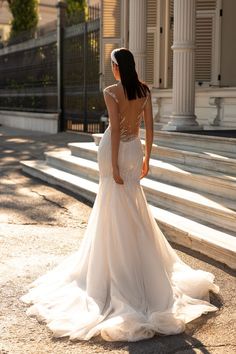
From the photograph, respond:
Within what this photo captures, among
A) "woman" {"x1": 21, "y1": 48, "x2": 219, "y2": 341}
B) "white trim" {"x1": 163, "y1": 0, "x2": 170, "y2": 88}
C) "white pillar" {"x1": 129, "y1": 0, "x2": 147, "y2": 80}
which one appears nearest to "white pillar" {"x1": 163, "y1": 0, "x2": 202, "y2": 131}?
"white pillar" {"x1": 129, "y1": 0, "x2": 147, "y2": 80}

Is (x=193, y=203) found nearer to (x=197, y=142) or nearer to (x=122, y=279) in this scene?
(x=197, y=142)

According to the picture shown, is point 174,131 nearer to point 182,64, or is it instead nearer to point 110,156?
point 182,64

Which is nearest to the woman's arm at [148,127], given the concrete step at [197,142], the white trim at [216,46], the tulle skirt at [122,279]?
the tulle skirt at [122,279]

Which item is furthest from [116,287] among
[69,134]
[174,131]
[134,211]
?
[69,134]

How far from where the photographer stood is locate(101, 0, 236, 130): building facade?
9336 mm

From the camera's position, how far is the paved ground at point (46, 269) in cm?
339

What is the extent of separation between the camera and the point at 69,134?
57.6ft

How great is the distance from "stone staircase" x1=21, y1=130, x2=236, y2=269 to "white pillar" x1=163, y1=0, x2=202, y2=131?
2.13 feet

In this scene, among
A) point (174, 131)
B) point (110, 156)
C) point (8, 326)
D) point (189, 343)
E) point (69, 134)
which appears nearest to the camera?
point (189, 343)

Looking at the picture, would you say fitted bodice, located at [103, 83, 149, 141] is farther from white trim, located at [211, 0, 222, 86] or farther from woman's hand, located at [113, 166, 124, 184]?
white trim, located at [211, 0, 222, 86]

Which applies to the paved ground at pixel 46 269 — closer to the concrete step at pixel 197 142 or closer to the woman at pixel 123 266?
the woman at pixel 123 266

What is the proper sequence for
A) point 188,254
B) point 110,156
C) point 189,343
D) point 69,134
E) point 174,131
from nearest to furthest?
point 189,343
point 110,156
point 188,254
point 174,131
point 69,134

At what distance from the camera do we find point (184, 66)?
9320 mm

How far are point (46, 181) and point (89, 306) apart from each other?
19.3 ft
